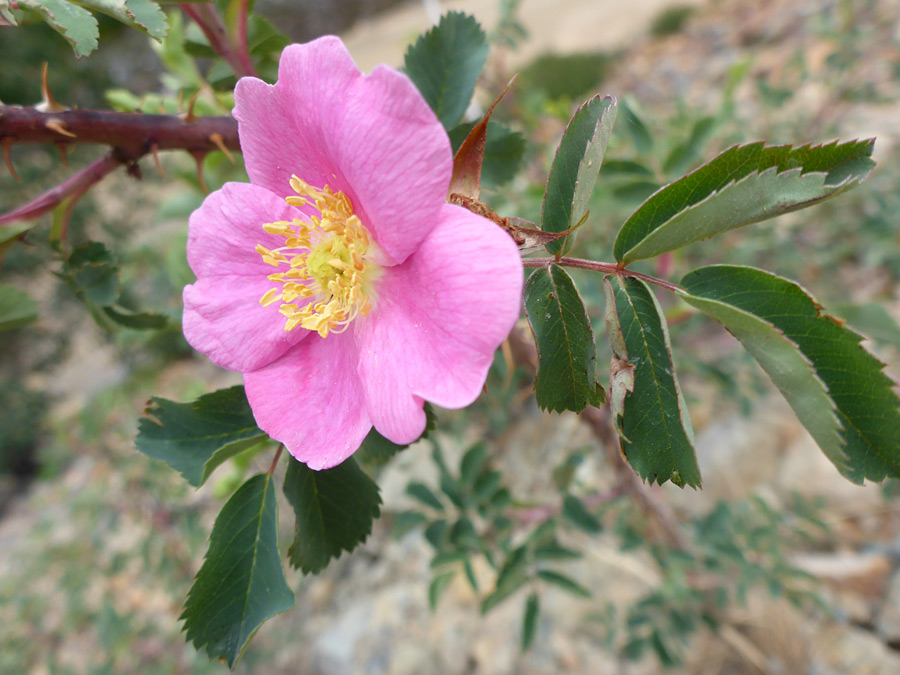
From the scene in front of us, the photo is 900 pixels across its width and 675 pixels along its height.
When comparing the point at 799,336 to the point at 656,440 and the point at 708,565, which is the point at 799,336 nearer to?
the point at 656,440

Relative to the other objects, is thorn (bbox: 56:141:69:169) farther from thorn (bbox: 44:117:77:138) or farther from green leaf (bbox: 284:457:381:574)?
green leaf (bbox: 284:457:381:574)

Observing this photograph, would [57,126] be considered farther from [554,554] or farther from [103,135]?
[554,554]

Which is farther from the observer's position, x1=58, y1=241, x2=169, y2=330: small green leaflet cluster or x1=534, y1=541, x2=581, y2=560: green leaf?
x1=534, y1=541, x2=581, y2=560: green leaf

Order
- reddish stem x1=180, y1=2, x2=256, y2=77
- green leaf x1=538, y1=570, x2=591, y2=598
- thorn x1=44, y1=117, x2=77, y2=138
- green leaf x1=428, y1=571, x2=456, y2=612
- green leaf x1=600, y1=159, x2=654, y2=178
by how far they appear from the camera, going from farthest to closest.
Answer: green leaf x1=428, y1=571, x2=456, y2=612
green leaf x1=538, y1=570, x2=591, y2=598
green leaf x1=600, y1=159, x2=654, y2=178
reddish stem x1=180, y1=2, x2=256, y2=77
thorn x1=44, y1=117, x2=77, y2=138

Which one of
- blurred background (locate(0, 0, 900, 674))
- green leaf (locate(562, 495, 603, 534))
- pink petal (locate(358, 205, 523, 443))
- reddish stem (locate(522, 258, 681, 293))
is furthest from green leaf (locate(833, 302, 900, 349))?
pink petal (locate(358, 205, 523, 443))

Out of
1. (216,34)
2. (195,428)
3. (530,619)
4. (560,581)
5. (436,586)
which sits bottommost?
(436,586)

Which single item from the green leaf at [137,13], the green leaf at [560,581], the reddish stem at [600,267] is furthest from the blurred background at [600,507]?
the green leaf at [137,13]

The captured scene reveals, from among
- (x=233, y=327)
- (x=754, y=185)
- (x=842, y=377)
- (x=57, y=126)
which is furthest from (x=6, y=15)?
(x=842, y=377)
